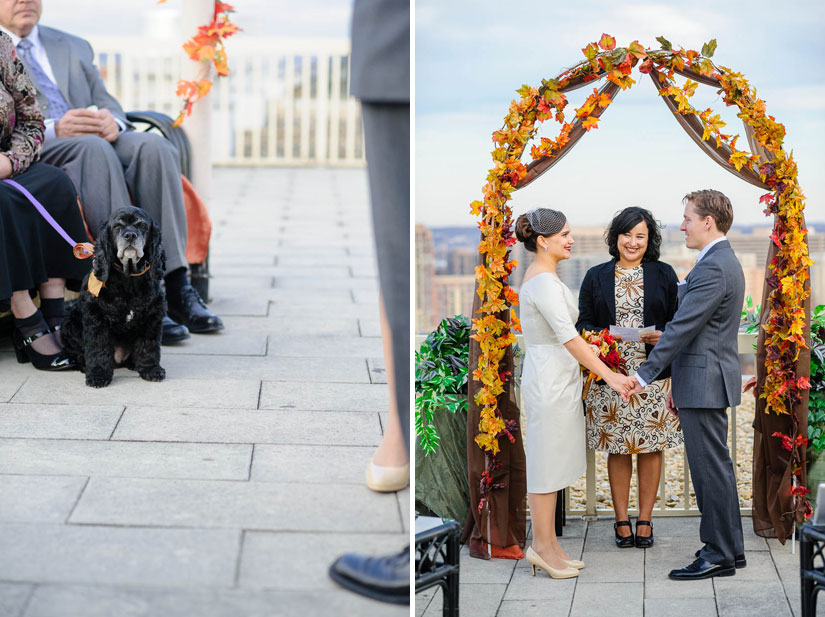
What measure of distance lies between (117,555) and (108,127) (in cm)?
280

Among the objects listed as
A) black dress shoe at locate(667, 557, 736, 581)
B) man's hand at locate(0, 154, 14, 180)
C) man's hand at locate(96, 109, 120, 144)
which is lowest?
black dress shoe at locate(667, 557, 736, 581)

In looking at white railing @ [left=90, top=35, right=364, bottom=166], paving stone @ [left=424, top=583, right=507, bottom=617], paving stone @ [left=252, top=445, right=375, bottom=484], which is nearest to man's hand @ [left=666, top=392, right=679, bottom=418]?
paving stone @ [left=424, top=583, right=507, bottom=617]

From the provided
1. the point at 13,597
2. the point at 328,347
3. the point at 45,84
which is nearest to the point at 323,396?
the point at 328,347

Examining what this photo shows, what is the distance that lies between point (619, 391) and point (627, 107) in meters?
2.98

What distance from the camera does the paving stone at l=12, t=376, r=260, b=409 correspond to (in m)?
3.52

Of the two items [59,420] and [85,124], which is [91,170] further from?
[59,420]

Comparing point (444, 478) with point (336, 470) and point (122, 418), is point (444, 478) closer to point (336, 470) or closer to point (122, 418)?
point (336, 470)

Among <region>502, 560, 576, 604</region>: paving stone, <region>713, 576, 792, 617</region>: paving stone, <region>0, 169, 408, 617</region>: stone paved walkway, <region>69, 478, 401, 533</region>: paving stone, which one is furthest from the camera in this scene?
<region>502, 560, 576, 604</region>: paving stone

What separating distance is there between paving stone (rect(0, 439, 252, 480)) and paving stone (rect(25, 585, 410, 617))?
70 cm

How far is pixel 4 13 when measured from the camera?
14.9ft

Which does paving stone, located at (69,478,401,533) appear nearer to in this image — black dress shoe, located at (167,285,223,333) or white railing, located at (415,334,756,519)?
white railing, located at (415,334,756,519)

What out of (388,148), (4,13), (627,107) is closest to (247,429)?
(388,148)

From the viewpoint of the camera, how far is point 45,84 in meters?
4.68

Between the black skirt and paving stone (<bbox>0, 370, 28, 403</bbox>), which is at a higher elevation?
the black skirt
